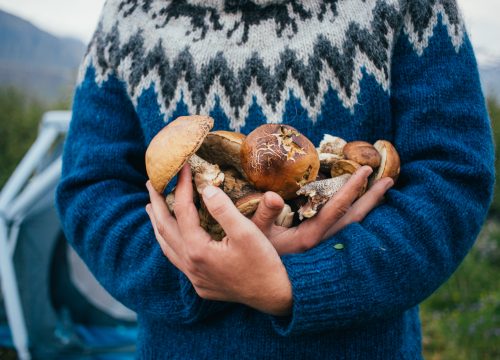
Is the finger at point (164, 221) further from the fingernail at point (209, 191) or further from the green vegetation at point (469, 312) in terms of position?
the green vegetation at point (469, 312)

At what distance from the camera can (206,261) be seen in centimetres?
84

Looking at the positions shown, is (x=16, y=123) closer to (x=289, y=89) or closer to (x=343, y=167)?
(x=289, y=89)

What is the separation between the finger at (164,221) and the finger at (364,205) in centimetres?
33

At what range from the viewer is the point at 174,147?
2.70 ft

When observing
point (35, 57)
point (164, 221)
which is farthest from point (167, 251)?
point (35, 57)

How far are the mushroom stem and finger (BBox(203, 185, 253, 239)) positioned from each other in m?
0.06

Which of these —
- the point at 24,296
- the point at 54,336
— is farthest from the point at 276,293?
the point at 54,336

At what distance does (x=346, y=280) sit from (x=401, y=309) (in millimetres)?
165

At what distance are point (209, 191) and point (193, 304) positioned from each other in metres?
0.35

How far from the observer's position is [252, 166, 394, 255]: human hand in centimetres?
86

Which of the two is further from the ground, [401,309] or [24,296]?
[401,309]

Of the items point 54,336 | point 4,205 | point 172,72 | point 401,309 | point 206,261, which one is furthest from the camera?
point 54,336

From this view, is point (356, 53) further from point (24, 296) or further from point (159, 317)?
point (24, 296)

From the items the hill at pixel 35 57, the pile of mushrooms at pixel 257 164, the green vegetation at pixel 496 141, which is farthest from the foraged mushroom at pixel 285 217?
the hill at pixel 35 57
